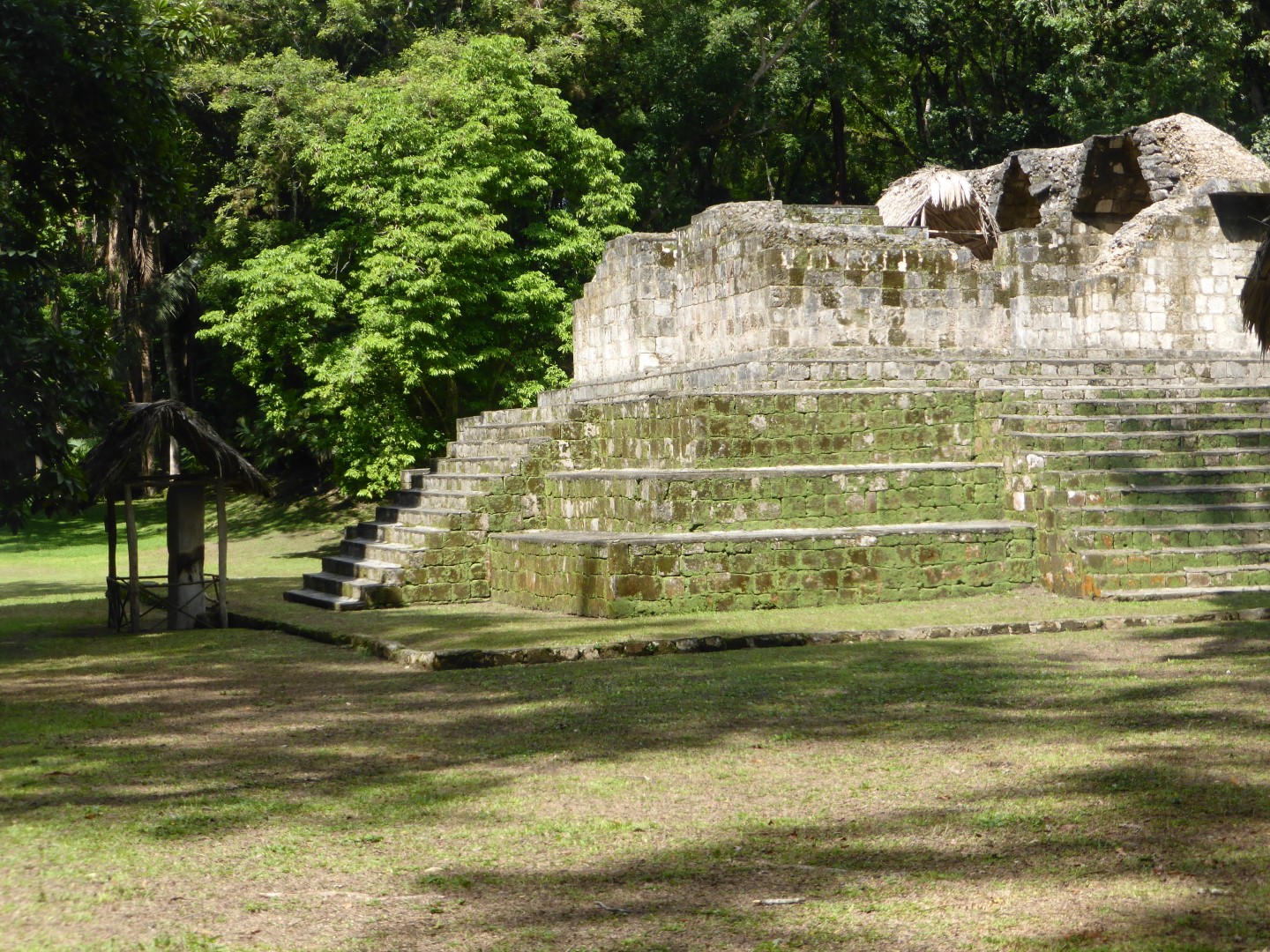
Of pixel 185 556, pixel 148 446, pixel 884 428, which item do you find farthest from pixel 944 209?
pixel 148 446

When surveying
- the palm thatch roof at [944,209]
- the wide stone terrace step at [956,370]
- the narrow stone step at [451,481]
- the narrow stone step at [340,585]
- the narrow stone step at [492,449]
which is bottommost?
the narrow stone step at [340,585]

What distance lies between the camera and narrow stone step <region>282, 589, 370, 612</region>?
12.9 meters

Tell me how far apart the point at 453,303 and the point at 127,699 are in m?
12.7

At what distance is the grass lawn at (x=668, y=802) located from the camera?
12.2 ft

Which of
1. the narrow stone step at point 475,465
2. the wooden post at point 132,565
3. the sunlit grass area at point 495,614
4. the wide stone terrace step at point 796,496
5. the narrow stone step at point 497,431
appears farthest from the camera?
the narrow stone step at point 497,431

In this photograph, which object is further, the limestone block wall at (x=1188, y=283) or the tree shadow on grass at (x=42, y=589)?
the tree shadow on grass at (x=42, y=589)

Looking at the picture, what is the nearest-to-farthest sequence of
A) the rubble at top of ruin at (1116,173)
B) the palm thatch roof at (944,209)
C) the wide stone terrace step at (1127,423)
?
the wide stone terrace step at (1127,423) < the rubble at top of ruin at (1116,173) < the palm thatch roof at (944,209)

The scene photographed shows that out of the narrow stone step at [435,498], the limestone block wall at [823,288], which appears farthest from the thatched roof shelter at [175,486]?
the limestone block wall at [823,288]

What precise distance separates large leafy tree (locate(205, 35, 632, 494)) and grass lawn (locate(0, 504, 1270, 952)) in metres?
11.8

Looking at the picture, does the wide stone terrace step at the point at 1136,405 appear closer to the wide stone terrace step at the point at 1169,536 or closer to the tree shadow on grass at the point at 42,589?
the wide stone terrace step at the point at 1169,536

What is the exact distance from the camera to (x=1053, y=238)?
1441cm

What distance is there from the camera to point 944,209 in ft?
55.6

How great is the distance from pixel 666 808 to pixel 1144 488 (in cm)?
750

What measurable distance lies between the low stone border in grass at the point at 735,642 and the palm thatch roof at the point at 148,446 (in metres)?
2.98
